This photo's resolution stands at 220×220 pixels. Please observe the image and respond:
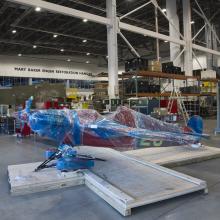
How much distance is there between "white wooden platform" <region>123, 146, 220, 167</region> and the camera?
468 centimetres

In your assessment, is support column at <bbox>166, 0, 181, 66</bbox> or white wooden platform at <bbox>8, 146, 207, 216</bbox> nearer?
white wooden platform at <bbox>8, 146, 207, 216</bbox>

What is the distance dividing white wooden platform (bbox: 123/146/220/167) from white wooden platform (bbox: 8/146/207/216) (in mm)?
491

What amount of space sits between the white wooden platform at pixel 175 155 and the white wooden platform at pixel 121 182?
0.49 metres

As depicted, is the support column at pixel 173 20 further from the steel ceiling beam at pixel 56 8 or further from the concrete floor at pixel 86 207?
the concrete floor at pixel 86 207

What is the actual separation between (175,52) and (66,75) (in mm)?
12212

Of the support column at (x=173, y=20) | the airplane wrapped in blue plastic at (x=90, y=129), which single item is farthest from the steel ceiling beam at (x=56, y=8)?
the airplane wrapped in blue plastic at (x=90, y=129)

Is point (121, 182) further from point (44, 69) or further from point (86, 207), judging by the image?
point (44, 69)

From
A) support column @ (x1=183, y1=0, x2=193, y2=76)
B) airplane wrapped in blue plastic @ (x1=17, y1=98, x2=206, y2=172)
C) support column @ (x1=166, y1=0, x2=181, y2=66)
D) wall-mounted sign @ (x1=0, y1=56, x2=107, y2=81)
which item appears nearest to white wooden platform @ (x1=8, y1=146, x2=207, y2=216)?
airplane wrapped in blue plastic @ (x1=17, y1=98, x2=206, y2=172)

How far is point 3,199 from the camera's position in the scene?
3291 mm

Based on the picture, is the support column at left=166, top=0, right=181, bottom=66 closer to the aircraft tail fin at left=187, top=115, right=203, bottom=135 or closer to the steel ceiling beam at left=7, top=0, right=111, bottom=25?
the steel ceiling beam at left=7, top=0, right=111, bottom=25

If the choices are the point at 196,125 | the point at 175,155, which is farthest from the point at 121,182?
the point at 196,125

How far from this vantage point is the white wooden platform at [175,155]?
184 inches

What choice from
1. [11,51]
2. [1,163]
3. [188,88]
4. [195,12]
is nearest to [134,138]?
[1,163]

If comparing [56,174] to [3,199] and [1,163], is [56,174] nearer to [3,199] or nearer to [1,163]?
[3,199]
